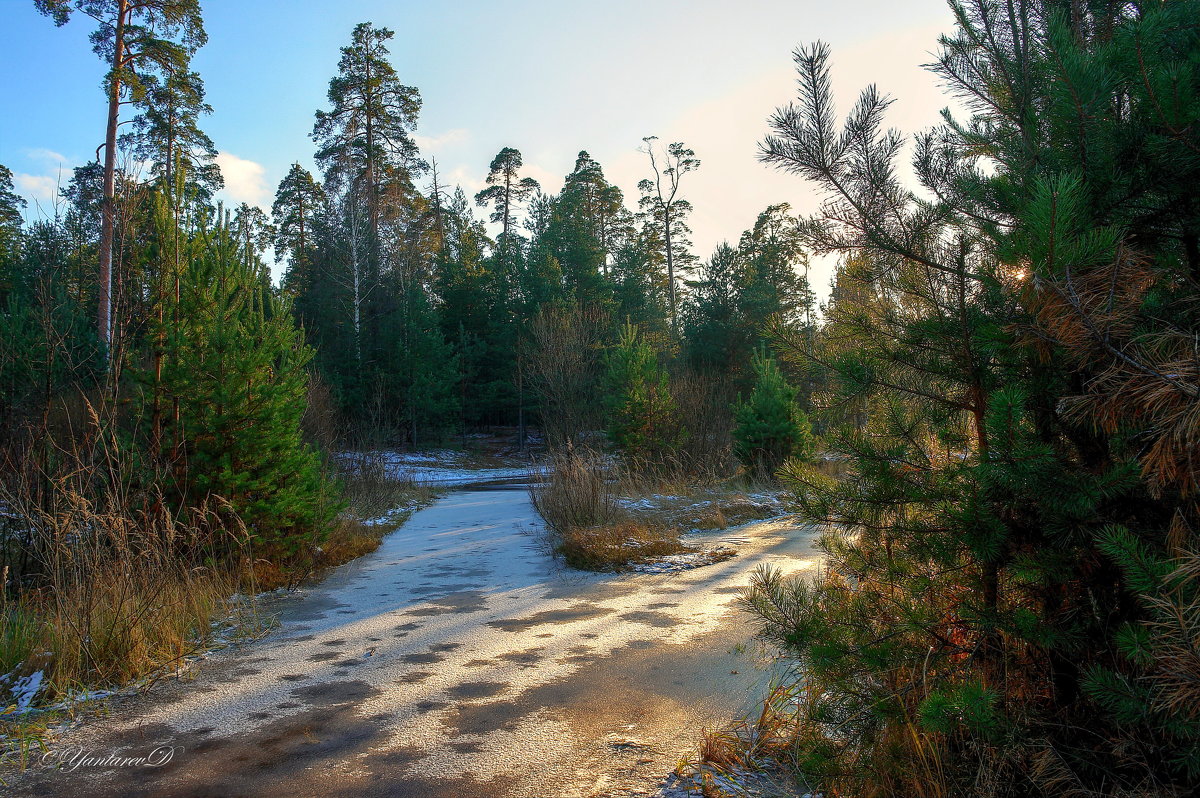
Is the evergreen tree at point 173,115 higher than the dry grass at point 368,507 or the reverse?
higher

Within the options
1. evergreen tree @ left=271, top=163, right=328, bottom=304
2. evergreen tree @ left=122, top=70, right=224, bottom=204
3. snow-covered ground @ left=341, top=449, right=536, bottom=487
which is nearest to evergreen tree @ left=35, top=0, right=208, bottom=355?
evergreen tree @ left=122, top=70, right=224, bottom=204

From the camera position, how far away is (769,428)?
1578 centimetres

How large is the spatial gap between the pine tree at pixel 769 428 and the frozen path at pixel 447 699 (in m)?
8.78

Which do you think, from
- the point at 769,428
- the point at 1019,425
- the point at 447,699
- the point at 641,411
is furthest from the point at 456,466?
the point at 1019,425

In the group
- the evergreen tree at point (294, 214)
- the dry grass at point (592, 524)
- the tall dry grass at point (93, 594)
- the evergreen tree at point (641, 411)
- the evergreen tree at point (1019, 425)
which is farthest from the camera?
the evergreen tree at point (294, 214)

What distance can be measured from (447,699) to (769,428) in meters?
12.7

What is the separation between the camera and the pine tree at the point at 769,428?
15656 millimetres

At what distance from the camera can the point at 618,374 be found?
16828mm

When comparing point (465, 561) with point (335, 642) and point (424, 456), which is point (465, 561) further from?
point (424, 456)

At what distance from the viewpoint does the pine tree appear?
15.7m

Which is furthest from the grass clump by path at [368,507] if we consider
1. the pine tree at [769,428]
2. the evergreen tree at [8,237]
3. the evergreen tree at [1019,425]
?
the evergreen tree at [8,237]

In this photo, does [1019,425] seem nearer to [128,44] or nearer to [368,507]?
[368,507]

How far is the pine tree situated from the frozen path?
878cm

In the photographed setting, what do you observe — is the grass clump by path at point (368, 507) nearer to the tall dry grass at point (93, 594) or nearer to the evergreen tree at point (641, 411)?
the tall dry grass at point (93, 594)
